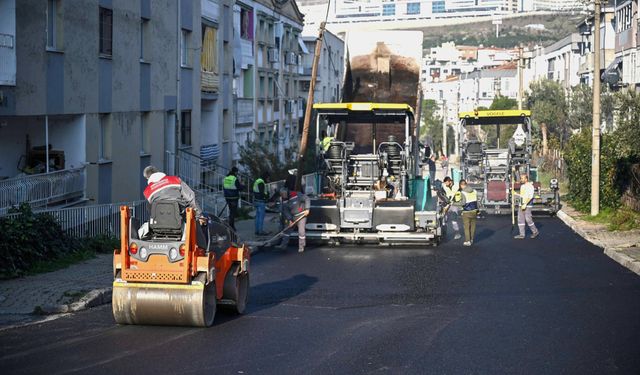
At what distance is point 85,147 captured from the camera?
861 inches

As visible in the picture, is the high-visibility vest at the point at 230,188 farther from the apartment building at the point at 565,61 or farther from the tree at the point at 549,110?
the apartment building at the point at 565,61

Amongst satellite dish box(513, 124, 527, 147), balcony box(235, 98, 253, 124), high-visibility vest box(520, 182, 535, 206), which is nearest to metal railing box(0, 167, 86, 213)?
high-visibility vest box(520, 182, 535, 206)

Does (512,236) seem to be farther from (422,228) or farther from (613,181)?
(613,181)

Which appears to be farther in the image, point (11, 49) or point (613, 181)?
point (613, 181)

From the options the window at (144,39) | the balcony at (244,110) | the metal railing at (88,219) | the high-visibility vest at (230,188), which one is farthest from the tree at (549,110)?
the metal railing at (88,219)

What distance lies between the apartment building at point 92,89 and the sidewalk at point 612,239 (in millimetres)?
11632

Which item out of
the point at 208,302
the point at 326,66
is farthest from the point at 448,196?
the point at 326,66

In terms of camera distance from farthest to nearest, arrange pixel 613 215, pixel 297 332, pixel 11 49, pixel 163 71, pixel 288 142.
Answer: pixel 288 142 < pixel 163 71 < pixel 613 215 < pixel 11 49 < pixel 297 332

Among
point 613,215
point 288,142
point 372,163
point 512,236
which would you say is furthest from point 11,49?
point 288,142

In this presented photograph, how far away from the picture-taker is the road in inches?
380

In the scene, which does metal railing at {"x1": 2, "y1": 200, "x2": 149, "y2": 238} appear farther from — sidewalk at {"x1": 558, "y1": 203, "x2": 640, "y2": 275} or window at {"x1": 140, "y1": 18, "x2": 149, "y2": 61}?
sidewalk at {"x1": 558, "y1": 203, "x2": 640, "y2": 275}

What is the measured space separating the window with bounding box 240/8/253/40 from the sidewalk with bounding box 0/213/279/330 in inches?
1087

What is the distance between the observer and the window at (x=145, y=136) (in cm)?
2675

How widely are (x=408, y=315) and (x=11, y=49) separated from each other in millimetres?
9446
